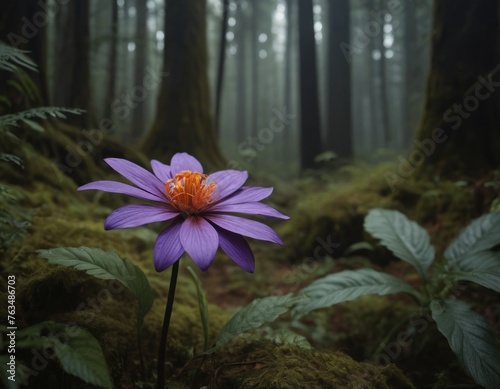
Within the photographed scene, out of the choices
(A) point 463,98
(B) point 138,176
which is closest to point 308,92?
(A) point 463,98

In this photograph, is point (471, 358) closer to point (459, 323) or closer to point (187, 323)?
point (459, 323)

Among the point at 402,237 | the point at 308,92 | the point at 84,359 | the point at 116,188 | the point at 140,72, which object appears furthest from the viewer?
the point at 140,72

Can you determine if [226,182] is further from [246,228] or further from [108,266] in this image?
Result: [108,266]

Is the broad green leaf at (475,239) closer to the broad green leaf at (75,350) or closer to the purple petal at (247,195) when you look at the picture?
the purple petal at (247,195)

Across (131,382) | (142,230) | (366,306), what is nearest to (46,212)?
(142,230)

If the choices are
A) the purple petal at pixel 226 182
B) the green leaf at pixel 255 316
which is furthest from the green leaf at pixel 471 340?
the purple petal at pixel 226 182

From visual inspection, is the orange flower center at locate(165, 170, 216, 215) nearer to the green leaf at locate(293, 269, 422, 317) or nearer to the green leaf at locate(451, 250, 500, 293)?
the green leaf at locate(293, 269, 422, 317)

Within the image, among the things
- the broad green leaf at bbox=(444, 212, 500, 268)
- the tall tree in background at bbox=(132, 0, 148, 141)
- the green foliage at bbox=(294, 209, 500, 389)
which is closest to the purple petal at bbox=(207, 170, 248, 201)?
the green foliage at bbox=(294, 209, 500, 389)
